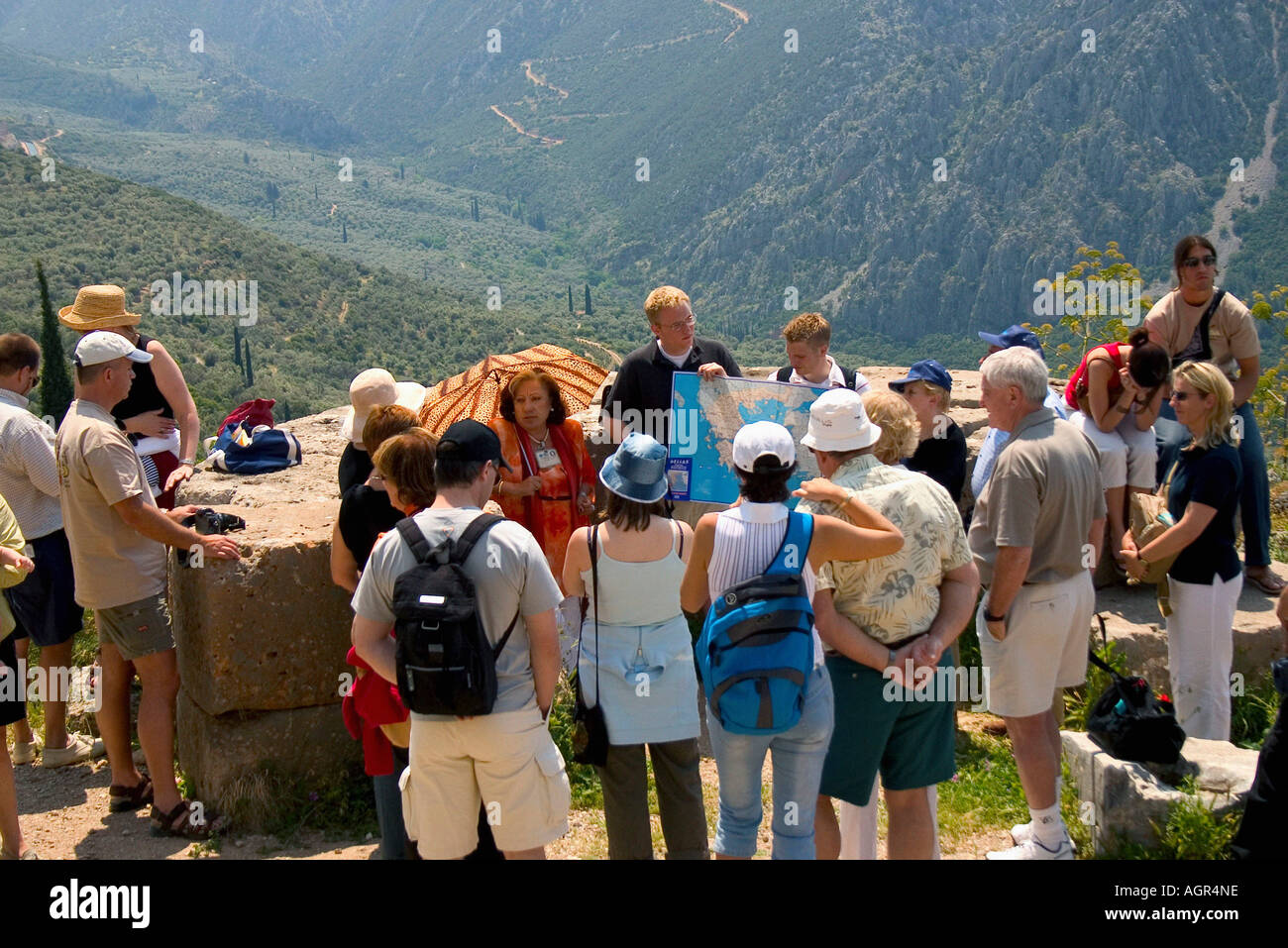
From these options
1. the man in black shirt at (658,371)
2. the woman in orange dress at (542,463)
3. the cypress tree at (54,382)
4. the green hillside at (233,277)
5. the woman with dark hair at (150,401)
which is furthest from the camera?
the green hillside at (233,277)

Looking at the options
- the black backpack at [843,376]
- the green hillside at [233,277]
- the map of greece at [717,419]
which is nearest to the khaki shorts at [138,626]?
the map of greece at [717,419]

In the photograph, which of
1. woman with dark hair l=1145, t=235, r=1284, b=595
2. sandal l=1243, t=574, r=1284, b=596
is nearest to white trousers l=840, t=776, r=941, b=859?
woman with dark hair l=1145, t=235, r=1284, b=595

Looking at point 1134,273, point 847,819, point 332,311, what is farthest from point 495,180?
point 847,819

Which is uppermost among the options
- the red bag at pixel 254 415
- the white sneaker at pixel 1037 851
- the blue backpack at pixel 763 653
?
the red bag at pixel 254 415

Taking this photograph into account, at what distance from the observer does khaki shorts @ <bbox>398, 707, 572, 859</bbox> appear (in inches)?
→ 145

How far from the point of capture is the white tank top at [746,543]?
148 inches

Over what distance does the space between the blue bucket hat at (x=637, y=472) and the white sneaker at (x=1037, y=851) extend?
2.12 m

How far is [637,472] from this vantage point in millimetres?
3934

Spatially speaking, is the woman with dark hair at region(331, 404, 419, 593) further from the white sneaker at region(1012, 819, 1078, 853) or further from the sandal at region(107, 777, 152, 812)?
the white sneaker at region(1012, 819, 1078, 853)

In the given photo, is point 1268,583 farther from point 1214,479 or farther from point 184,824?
point 184,824

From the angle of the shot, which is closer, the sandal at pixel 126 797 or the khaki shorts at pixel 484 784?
the khaki shorts at pixel 484 784

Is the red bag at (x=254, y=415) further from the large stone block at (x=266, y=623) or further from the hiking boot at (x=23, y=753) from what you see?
the hiking boot at (x=23, y=753)

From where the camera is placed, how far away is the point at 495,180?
156375 millimetres
